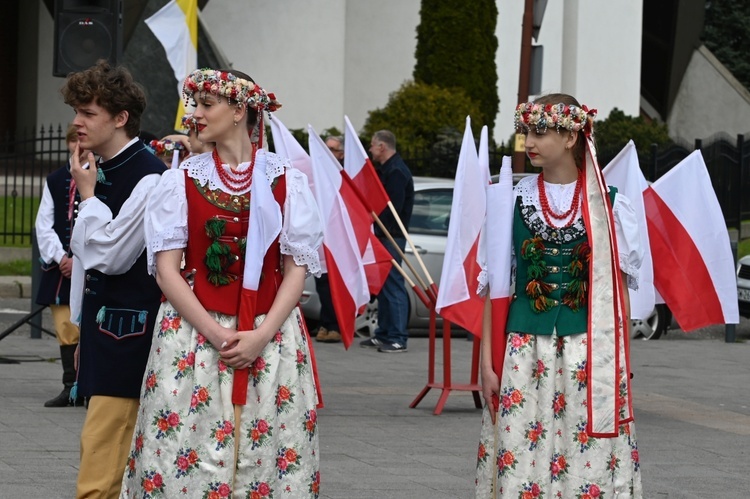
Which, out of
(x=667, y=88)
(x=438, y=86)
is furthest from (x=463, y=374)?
(x=667, y=88)

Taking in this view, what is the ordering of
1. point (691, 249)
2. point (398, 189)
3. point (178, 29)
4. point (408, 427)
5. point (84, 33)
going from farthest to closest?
1. point (178, 29)
2. point (398, 189)
3. point (84, 33)
4. point (408, 427)
5. point (691, 249)

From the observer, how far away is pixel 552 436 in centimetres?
516

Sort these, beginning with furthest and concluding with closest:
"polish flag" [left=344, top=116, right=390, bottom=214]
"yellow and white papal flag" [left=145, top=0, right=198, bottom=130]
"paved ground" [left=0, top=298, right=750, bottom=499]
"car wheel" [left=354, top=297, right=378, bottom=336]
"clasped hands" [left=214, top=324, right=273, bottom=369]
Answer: "yellow and white papal flag" [left=145, top=0, right=198, bottom=130] → "car wheel" [left=354, top=297, right=378, bottom=336] → "polish flag" [left=344, top=116, right=390, bottom=214] → "paved ground" [left=0, top=298, right=750, bottom=499] → "clasped hands" [left=214, top=324, right=273, bottom=369]

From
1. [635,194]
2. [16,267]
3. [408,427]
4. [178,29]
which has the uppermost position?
[178,29]

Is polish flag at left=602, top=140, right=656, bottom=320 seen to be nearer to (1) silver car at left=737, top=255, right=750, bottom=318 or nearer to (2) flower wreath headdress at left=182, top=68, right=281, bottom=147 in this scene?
(2) flower wreath headdress at left=182, top=68, right=281, bottom=147

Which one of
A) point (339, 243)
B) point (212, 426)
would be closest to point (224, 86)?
point (212, 426)

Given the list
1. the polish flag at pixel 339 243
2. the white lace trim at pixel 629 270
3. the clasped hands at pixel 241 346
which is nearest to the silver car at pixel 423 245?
the polish flag at pixel 339 243

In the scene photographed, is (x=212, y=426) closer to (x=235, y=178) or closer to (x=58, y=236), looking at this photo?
(x=235, y=178)

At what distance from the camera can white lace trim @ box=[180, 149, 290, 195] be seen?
15.8 feet

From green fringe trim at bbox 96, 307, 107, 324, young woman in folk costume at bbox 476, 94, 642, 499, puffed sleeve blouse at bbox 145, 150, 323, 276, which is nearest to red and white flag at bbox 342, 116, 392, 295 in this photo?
young woman in folk costume at bbox 476, 94, 642, 499

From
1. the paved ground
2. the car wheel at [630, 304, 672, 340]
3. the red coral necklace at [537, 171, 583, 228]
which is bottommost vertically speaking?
the paved ground

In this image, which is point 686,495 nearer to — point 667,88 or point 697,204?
point 697,204

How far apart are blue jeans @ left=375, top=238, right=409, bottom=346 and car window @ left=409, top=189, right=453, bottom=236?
1.05 metres

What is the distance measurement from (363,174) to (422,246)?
3.91 meters
